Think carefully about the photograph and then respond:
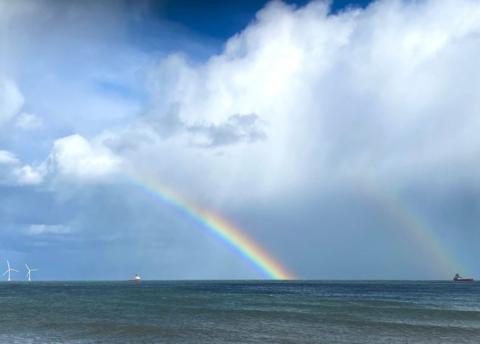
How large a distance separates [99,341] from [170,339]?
5.02 meters

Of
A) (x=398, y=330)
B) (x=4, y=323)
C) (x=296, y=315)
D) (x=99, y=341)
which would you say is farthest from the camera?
(x=296, y=315)

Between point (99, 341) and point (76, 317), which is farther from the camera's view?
point (76, 317)

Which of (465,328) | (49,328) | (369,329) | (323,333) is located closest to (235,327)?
(323,333)

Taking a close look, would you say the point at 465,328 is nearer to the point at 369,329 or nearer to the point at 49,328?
the point at 369,329

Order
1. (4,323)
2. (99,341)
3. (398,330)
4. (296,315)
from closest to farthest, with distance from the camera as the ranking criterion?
Answer: (99,341) < (398,330) < (4,323) < (296,315)

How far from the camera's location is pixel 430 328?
4762 cm

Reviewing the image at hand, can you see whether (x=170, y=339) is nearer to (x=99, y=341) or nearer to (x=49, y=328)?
(x=99, y=341)

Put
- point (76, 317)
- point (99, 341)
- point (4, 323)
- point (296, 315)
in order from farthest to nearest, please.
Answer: point (296, 315) < point (76, 317) < point (4, 323) < point (99, 341)

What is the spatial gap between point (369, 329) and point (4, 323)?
33100 millimetres

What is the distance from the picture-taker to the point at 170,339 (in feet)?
128

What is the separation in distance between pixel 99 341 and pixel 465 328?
32138 millimetres

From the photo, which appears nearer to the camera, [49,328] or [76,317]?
[49,328]

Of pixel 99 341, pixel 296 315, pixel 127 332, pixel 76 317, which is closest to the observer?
pixel 99 341

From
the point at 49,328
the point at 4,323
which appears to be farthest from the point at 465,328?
the point at 4,323
